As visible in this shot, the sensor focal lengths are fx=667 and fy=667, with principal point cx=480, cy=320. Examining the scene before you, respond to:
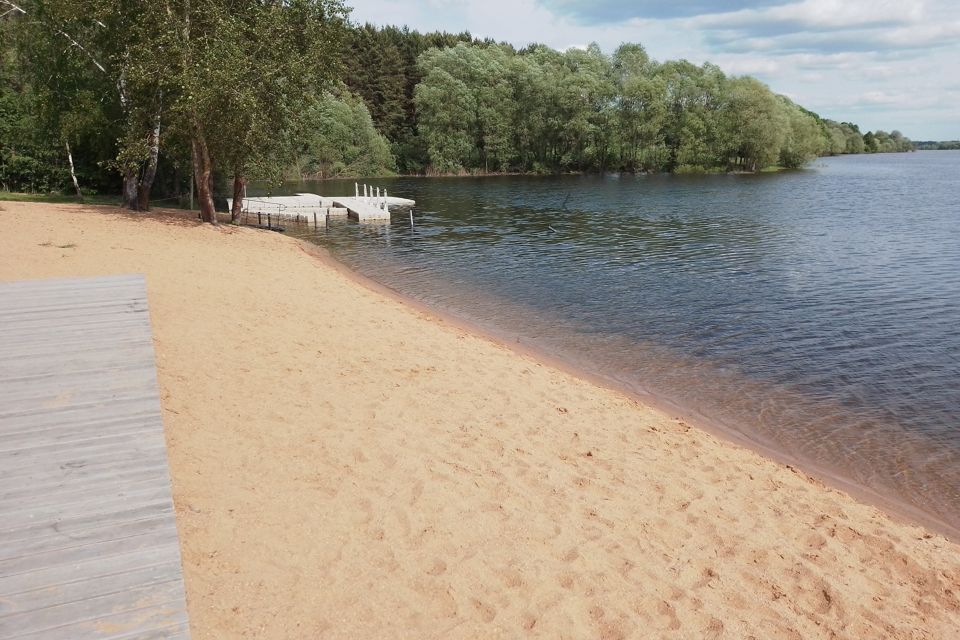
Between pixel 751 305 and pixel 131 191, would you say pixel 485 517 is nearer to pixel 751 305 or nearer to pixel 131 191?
pixel 751 305

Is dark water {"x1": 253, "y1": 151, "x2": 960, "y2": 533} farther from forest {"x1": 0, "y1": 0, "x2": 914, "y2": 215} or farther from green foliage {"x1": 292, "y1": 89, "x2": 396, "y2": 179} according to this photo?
green foliage {"x1": 292, "y1": 89, "x2": 396, "y2": 179}

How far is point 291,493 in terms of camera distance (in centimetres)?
671

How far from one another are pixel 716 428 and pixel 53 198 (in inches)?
1378

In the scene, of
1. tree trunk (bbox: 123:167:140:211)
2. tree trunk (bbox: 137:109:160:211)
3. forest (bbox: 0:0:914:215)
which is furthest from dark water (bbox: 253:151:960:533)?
tree trunk (bbox: 123:167:140:211)

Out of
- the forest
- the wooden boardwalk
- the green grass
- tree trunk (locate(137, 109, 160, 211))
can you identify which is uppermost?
the forest

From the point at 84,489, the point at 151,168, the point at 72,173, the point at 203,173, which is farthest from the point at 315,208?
the point at 84,489

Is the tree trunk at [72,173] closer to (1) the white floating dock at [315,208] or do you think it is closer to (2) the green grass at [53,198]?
(2) the green grass at [53,198]

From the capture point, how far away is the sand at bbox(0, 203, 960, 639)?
530 centimetres

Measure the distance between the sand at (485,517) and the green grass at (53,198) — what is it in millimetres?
26333

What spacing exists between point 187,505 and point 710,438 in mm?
6931

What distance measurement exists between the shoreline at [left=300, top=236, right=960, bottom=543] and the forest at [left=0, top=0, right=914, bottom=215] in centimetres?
1285

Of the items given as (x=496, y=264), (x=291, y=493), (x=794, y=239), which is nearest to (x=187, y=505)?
(x=291, y=493)

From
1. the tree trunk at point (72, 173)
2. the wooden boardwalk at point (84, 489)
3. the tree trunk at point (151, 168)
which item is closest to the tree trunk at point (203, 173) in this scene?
the tree trunk at point (151, 168)

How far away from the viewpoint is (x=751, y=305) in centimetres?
1873
